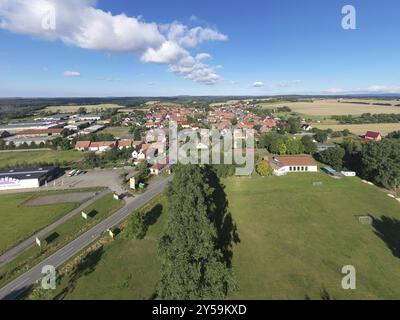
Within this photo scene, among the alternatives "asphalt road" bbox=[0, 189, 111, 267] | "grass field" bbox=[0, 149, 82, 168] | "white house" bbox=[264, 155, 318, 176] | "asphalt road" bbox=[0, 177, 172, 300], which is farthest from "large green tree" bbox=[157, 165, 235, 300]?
"grass field" bbox=[0, 149, 82, 168]

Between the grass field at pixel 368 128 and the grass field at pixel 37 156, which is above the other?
the grass field at pixel 368 128

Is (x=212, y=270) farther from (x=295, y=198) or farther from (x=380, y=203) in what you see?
(x=380, y=203)

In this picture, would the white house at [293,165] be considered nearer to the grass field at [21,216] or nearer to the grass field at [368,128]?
the grass field at [21,216]

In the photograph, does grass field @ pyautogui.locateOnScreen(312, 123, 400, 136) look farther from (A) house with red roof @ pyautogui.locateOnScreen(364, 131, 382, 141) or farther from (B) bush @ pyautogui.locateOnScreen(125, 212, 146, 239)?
(B) bush @ pyautogui.locateOnScreen(125, 212, 146, 239)

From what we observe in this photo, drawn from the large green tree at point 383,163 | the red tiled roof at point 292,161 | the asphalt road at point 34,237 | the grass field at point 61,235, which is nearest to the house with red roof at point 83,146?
the grass field at point 61,235
